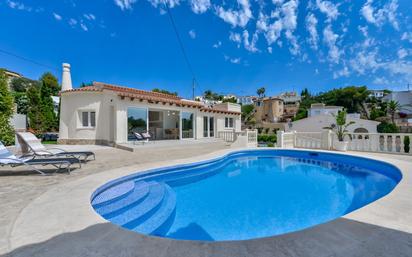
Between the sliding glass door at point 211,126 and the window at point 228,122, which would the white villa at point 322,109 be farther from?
the sliding glass door at point 211,126

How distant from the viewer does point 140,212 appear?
13.5 ft

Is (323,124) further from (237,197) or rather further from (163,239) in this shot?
(163,239)

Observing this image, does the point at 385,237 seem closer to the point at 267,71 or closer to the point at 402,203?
the point at 402,203

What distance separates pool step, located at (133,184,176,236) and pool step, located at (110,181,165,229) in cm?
10

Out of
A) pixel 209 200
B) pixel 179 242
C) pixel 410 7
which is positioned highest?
pixel 410 7

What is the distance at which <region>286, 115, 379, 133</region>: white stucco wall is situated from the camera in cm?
3175

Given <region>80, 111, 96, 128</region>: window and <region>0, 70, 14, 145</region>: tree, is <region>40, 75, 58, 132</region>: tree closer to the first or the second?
<region>80, 111, 96, 128</region>: window

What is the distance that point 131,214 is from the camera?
403 centimetres

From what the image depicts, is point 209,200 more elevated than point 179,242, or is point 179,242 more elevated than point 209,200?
point 179,242

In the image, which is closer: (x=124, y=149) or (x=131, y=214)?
(x=131, y=214)

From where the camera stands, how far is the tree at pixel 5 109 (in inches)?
448

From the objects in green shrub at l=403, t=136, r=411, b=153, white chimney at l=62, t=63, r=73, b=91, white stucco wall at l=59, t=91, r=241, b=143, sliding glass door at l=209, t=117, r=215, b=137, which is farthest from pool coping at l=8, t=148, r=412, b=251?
white chimney at l=62, t=63, r=73, b=91

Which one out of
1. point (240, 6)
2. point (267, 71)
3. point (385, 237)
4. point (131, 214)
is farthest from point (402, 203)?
point (267, 71)

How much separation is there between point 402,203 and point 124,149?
12.6 m
